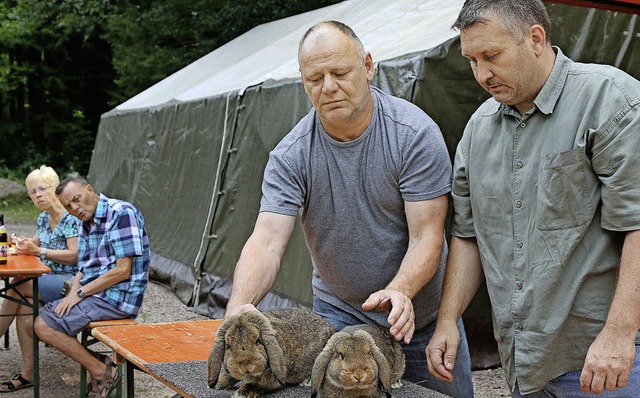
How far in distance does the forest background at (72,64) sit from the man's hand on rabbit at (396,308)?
1765cm

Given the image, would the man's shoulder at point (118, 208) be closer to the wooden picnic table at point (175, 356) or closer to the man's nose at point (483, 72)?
the wooden picnic table at point (175, 356)

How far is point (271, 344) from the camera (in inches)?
96.0

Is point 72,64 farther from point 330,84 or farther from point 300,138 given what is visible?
point 330,84

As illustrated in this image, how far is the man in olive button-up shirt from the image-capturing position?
221cm

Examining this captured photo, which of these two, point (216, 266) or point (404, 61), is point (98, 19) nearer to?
point (216, 266)

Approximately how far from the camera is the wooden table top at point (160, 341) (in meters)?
3.67

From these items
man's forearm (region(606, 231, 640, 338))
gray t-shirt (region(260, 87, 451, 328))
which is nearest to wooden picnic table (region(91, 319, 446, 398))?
gray t-shirt (region(260, 87, 451, 328))

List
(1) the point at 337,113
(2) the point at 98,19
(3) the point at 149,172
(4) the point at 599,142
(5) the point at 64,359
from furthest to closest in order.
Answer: (2) the point at 98,19, (3) the point at 149,172, (5) the point at 64,359, (1) the point at 337,113, (4) the point at 599,142

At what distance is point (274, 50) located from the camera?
35.5 ft

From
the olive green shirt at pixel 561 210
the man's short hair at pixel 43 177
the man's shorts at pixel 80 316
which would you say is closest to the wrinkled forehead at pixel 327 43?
the olive green shirt at pixel 561 210

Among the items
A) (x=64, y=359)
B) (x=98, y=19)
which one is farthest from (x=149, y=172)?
(x=98, y=19)

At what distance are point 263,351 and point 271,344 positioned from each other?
3 cm

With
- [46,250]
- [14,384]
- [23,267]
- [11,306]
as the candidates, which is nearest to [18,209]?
[11,306]

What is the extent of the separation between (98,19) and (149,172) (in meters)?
12.7
